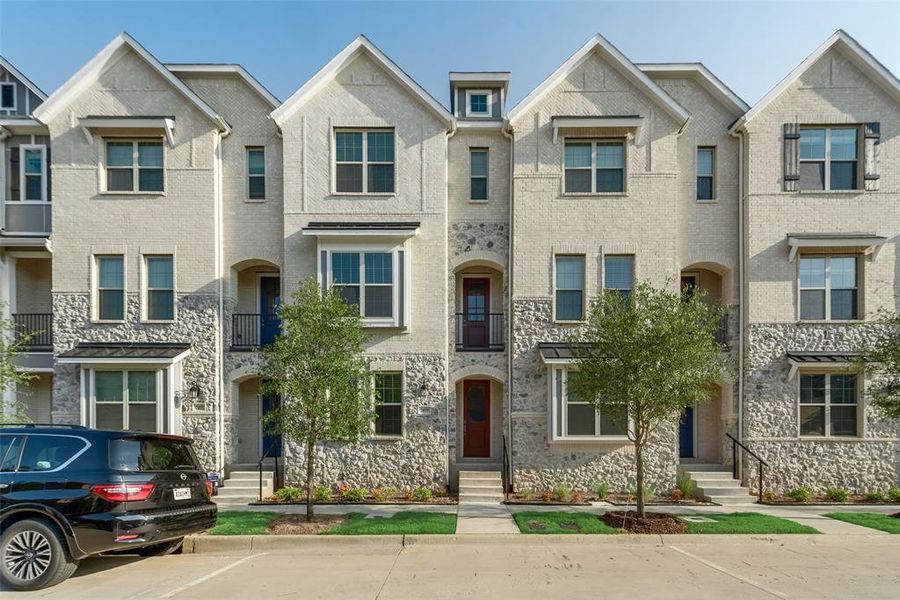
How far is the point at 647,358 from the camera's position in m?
9.94

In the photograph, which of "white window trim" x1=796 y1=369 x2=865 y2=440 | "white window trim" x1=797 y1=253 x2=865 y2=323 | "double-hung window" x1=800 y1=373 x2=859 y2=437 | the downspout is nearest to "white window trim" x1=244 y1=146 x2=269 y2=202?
the downspout

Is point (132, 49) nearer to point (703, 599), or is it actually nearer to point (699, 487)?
point (703, 599)

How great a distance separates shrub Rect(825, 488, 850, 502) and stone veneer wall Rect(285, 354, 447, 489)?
31.9 ft

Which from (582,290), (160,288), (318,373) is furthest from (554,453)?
(160,288)

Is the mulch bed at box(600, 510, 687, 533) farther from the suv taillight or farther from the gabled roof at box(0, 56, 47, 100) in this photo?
the gabled roof at box(0, 56, 47, 100)

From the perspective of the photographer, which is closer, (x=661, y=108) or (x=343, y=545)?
(x=343, y=545)

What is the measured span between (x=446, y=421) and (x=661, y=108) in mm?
10091

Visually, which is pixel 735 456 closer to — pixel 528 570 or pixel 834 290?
pixel 834 290

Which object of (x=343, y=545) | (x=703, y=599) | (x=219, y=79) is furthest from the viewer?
(x=219, y=79)

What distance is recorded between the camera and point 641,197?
1392cm

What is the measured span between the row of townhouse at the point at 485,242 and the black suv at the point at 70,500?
20.6ft

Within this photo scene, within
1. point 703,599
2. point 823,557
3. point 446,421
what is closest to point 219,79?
point 446,421

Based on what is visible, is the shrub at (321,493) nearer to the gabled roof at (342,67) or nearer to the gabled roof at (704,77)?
the gabled roof at (342,67)

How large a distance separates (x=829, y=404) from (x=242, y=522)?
1469 centimetres
